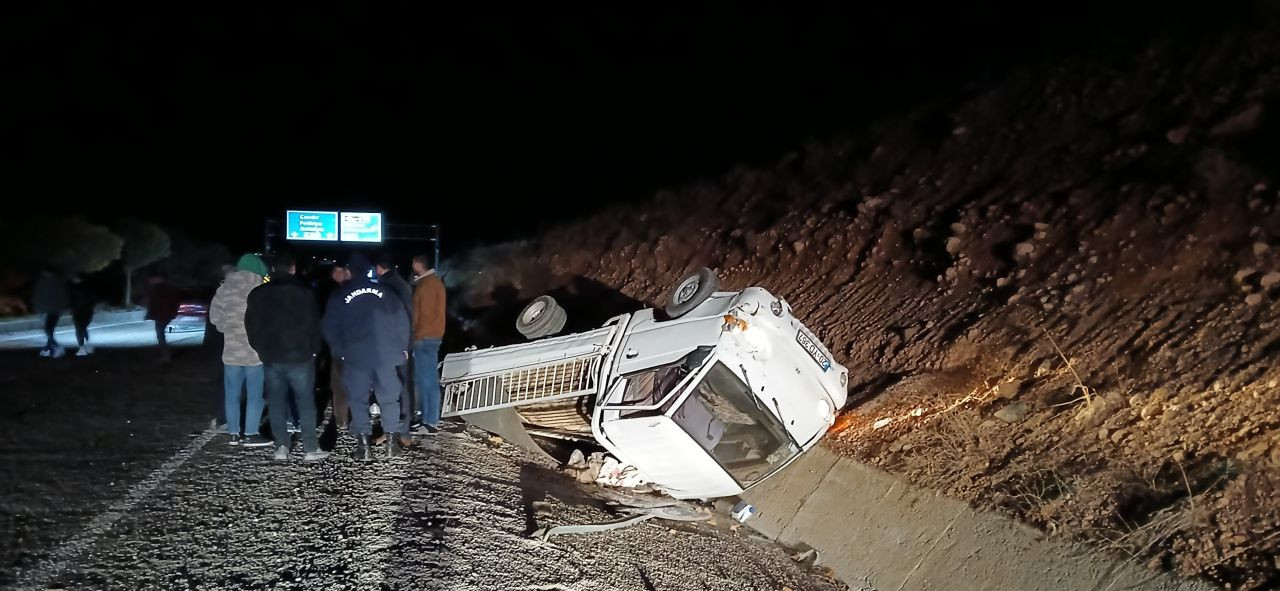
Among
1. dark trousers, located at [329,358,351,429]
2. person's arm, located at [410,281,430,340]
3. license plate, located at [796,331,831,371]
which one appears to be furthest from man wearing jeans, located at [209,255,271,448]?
license plate, located at [796,331,831,371]

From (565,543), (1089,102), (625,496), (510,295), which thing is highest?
(1089,102)

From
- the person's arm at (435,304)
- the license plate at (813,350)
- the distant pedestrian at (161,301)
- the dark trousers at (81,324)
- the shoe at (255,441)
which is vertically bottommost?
the dark trousers at (81,324)

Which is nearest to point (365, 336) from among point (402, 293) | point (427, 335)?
point (402, 293)

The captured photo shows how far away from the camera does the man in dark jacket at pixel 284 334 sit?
260 inches

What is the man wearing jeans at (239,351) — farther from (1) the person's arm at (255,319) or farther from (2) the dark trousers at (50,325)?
(2) the dark trousers at (50,325)

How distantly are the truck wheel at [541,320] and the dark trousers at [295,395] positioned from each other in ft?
8.27

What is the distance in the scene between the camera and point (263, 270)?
7352 mm

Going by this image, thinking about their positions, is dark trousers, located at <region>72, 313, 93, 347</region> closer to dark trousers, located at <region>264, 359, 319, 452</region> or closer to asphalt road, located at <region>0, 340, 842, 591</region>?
asphalt road, located at <region>0, 340, 842, 591</region>

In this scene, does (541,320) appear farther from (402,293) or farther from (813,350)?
(813,350)

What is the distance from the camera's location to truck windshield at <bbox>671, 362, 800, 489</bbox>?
7148 millimetres

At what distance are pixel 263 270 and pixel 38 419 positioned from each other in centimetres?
270

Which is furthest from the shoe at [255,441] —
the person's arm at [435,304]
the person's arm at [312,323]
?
the person's arm at [435,304]

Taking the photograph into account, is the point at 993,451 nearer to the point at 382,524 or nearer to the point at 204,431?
the point at 382,524

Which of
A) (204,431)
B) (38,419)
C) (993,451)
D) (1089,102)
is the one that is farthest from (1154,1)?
(38,419)
